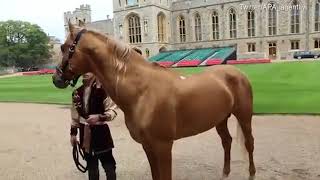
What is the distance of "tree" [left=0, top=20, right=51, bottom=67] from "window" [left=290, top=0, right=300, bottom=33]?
4463 cm

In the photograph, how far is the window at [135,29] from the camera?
58.0m

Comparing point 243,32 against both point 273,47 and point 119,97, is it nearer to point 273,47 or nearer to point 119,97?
point 273,47

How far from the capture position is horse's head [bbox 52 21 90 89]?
141 inches

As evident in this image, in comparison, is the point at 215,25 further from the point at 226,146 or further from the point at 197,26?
the point at 226,146

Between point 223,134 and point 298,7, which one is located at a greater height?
point 298,7

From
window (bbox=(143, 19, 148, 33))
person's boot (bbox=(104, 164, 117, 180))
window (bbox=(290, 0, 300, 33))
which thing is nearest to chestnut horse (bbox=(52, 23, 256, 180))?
person's boot (bbox=(104, 164, 117, 180))

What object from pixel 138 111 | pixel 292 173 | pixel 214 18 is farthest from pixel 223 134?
pixel 214 18

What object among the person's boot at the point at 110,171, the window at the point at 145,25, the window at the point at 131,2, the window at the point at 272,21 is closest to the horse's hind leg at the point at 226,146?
the person's boot at the point at 110,171

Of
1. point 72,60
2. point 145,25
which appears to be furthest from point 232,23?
point 72,60

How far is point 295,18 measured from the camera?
2013 inches

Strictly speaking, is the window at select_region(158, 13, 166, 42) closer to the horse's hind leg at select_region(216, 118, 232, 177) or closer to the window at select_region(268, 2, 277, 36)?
the window at select_region(268, 2, 277, 36)

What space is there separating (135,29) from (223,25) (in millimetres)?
14355

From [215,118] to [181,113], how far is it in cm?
67

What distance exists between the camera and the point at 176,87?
390 centimetres
